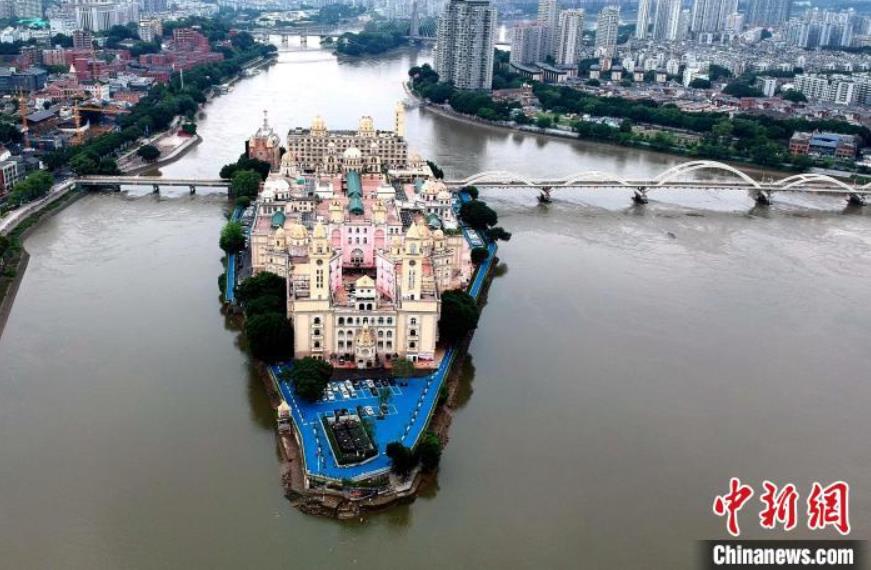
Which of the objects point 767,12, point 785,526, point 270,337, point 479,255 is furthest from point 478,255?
point 767,12

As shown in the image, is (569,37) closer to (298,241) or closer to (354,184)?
(354,184)

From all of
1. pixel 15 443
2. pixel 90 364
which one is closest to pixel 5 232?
pixel 90 364

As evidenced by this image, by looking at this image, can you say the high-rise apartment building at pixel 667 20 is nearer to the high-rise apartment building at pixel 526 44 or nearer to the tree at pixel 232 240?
the high-rise apartment building at pixel 526 44

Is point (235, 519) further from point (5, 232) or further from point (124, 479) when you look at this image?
point (5, 232)

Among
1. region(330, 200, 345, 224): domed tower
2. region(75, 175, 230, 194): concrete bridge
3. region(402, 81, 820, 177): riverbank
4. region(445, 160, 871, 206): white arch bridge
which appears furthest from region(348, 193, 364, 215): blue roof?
region(402, 81, 820, 177): riverbank

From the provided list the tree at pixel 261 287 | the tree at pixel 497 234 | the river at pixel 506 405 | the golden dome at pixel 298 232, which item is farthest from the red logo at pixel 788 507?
the tree at pixel 497 234

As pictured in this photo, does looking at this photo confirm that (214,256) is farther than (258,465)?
Yes

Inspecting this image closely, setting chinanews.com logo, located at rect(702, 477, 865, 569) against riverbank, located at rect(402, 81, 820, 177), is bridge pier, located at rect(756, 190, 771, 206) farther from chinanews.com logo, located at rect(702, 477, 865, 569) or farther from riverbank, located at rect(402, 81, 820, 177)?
chinanews.com logo, located at rect(702, 477, 865, 569)
